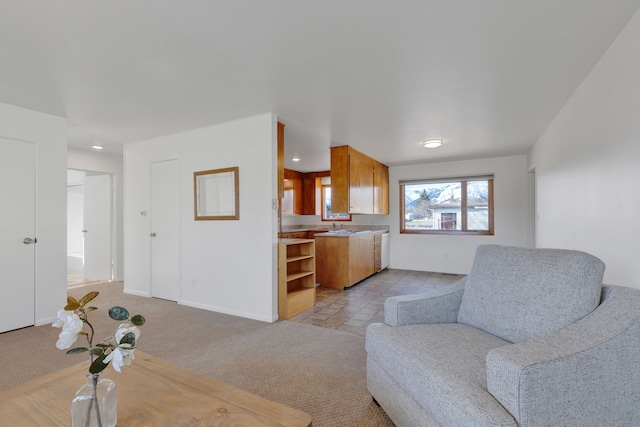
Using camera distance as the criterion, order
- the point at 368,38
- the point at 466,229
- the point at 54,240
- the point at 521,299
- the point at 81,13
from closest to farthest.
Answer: the point at 521,299 < the point at 81,13 < the point at 368,38 < the point at 54,240 < the point at 466,229

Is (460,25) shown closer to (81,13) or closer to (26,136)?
(81,13)

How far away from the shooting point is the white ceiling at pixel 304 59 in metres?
1.68

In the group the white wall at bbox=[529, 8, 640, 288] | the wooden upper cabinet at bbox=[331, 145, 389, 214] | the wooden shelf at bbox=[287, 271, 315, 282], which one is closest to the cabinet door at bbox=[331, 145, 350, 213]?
the wooden upper cabinet at bbox=[331, 145, 389, 214]

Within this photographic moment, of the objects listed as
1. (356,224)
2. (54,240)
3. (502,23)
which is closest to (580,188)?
(502,23)

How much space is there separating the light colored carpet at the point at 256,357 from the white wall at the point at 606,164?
72.1 inches

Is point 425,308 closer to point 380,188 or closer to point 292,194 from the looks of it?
point 380,188

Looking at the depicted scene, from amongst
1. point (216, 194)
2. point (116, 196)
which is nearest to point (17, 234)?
point (216, 194)

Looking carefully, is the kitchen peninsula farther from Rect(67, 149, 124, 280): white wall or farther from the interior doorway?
the interior doorway

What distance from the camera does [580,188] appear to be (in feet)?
8.55

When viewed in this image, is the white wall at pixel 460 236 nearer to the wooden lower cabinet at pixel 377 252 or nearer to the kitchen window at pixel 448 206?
the kitchen window at pixel 448 206

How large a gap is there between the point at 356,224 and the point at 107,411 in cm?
626

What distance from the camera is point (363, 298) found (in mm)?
4359

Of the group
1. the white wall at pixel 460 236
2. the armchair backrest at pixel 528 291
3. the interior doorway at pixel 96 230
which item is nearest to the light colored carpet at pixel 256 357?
the armchair backrest at pixel 528 291

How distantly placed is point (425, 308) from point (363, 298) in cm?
255
